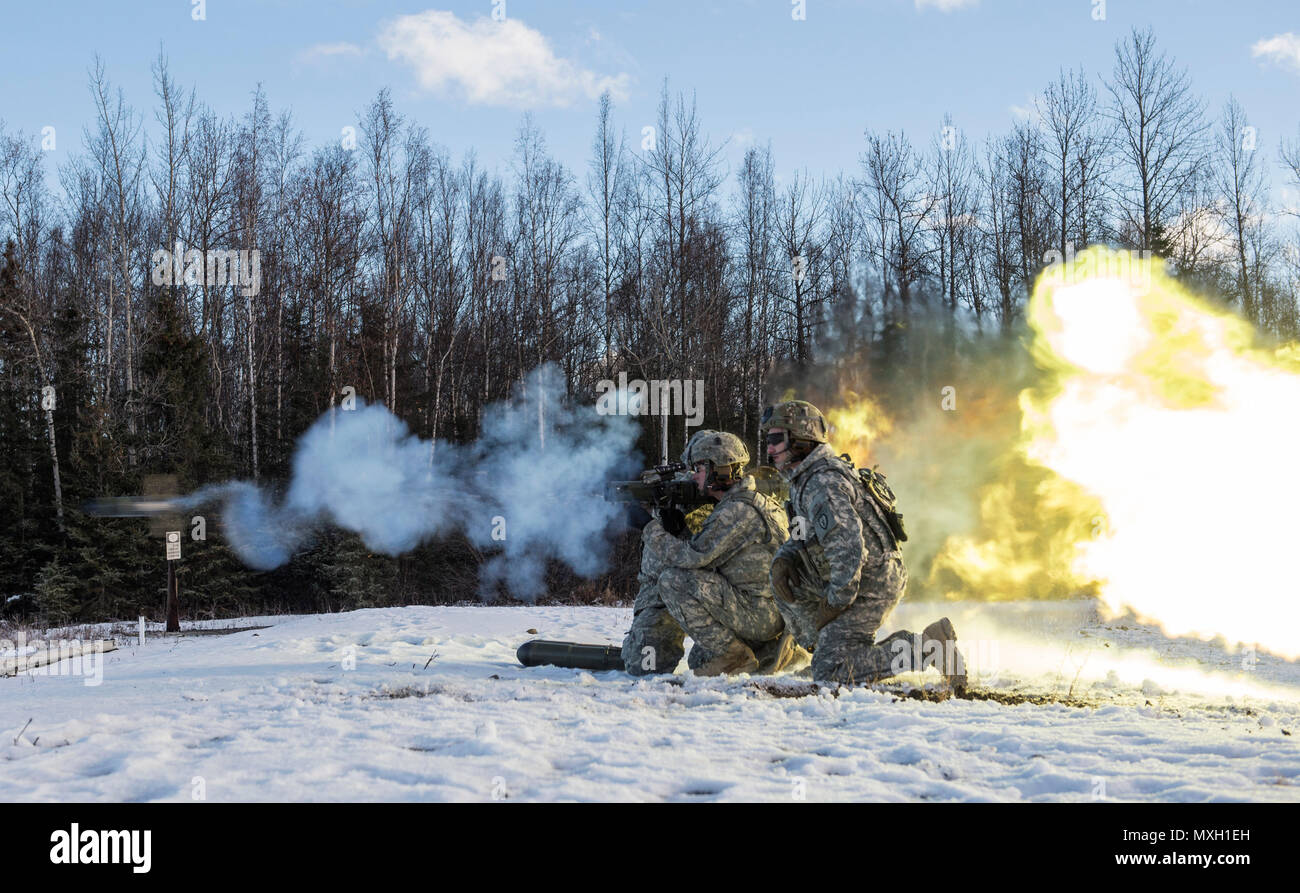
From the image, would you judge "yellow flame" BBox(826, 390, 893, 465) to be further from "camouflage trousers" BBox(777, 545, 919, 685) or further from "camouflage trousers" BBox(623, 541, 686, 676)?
"camouflage trousers" BBox(777, 545, 919, 685)

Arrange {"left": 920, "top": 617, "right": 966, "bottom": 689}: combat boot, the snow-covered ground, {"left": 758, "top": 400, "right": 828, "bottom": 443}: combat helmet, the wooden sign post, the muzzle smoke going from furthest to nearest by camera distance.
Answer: the muzzle smoke
the wooden sign post
{"left": 758, "top": 400, "right": 828, "bottom": 443}: combat helmet
{"left": 920, "top": 617, "right": 966, "bottom": 689}: combat boot
the snow-covered ground

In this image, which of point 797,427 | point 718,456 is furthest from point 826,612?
point 718,456

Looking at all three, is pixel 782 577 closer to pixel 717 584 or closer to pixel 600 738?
pixel 717 584

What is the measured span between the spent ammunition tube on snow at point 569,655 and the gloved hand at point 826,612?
1843 millimetres

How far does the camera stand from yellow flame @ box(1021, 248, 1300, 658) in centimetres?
784

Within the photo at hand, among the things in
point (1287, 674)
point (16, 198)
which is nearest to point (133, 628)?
point (1287, 674)

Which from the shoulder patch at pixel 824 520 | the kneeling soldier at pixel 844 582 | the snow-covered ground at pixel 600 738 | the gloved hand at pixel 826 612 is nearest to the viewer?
the snow-covered ground at pixel 600 738

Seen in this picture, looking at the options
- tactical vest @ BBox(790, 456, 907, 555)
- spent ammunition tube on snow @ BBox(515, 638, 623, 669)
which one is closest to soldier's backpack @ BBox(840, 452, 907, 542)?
tactical vest @ BBox(790, 456, 907, 555)

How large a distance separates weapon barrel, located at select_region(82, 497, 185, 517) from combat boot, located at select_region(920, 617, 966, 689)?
1088 cm

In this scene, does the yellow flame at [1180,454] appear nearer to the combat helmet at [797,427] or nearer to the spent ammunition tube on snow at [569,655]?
the combat helmet at [797,427]

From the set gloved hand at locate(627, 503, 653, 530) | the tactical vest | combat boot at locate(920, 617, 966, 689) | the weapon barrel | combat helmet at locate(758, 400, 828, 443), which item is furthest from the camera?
the weapon barrel

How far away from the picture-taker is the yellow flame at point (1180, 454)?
25.7 feet

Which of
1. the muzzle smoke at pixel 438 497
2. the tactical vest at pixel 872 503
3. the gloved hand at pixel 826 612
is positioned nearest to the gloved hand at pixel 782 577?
the gloved hand at pixel 826 612
